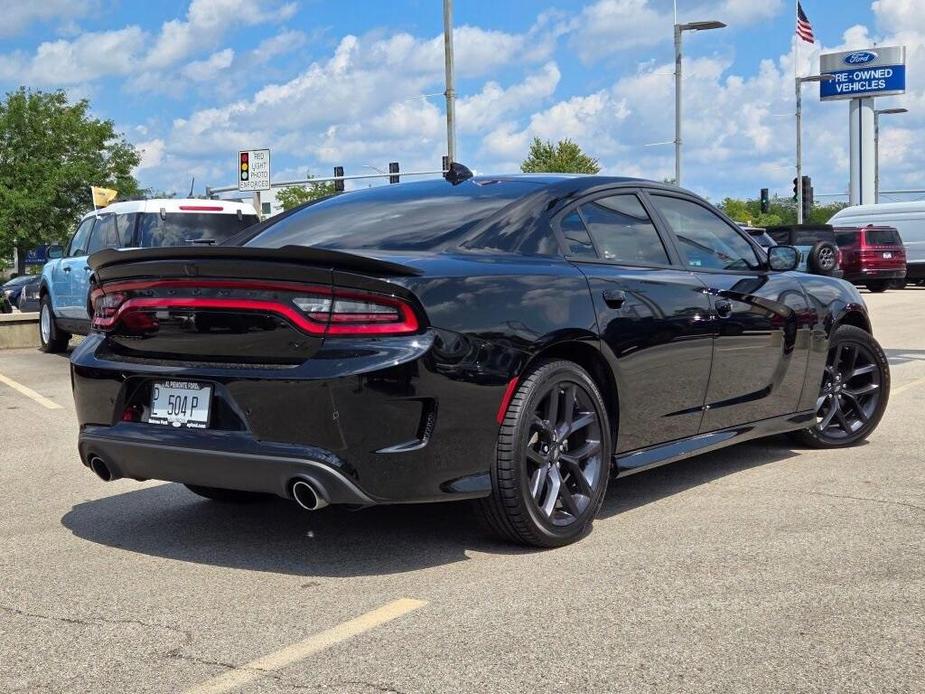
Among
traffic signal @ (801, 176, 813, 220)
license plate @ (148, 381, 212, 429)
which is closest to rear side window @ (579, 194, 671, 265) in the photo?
license plate @ (148, 381, 212, 429)

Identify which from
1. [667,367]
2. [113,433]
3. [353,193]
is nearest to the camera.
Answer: [113,433]

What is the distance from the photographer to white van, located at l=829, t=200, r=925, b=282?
109 ft

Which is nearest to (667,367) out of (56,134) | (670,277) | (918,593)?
(670,277)

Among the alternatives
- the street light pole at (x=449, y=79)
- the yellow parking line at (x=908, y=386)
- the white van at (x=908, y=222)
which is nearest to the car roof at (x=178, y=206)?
the yellow parking line at (x=908, y=386)

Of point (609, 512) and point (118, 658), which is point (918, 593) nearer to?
point (609, 512)

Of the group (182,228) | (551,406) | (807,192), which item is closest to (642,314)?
(551,406)

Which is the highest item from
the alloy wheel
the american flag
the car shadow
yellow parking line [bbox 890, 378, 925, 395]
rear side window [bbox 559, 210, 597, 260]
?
the american flag

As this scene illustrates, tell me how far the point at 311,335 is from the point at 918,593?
222 cm

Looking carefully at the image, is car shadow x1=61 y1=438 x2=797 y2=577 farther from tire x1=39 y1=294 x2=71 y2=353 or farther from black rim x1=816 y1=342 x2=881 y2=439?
tire x1=39 y1=294 x2=71 y2=353

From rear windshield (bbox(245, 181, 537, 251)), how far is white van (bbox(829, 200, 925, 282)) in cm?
2988

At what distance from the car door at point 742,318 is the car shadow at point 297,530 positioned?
0.51 meters

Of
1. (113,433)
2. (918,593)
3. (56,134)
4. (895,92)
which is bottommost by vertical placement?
(918,593)

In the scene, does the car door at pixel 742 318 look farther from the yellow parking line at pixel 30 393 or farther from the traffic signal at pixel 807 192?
the traffic signal at pixel 807 192

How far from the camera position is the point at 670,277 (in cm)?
562
